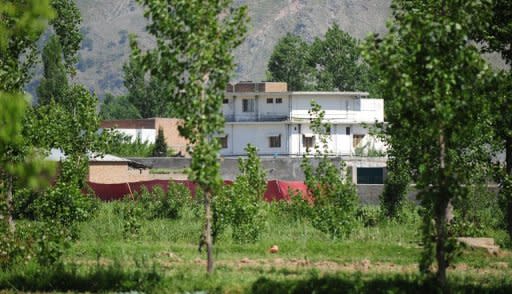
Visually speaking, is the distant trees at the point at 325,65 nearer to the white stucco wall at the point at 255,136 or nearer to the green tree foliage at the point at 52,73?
the white stucco wall at the point at 255,136

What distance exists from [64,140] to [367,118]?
72680mm

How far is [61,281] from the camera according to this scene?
24906mm

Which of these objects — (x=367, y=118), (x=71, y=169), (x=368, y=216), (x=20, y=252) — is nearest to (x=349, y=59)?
(x=367, y=118)

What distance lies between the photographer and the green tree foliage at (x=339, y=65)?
15200 centimetres

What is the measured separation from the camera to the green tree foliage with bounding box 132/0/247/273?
82.3 feet

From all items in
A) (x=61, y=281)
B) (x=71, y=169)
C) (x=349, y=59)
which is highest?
(x=349, y=59)

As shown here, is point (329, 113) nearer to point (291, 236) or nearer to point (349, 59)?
point (349, 59)

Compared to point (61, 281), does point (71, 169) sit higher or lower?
higher

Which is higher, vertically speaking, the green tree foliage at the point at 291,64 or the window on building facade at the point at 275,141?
the green tree foliage at the point at 291,64

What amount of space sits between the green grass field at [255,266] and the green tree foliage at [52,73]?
68716 millimetres

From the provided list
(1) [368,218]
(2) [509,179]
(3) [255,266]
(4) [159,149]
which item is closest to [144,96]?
(4) [159,149]

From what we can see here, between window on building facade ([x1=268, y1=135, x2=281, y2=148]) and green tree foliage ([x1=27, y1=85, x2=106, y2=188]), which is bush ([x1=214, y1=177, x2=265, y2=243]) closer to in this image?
green tree foliage ([x1=27, y1=85, x2=106, y2=188])

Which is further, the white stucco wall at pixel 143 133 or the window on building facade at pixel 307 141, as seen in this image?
the white stucco wall at pixel 143 133

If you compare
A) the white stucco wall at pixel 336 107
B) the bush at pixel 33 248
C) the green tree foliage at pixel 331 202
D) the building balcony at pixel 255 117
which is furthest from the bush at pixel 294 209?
the building balcony at pixel 255 117
